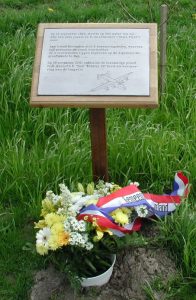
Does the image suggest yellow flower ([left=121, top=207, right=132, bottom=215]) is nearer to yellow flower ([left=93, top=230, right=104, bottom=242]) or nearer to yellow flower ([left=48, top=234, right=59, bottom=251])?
yellow flower ([left=93, top=230, right=104, bottom=242])

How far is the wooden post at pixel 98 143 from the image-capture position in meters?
3.18

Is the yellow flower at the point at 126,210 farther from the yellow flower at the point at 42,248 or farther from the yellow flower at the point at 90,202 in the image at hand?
the yellow flower at the point at 42,248

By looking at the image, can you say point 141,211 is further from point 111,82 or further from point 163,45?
point 163,45

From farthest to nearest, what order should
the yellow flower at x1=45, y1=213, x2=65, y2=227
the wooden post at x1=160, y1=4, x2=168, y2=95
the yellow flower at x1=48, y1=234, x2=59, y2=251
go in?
the wooden post at x1=160, y1=4, x2=168, y2=95
the yellow flower at x1=45, y1=213, x2=65, y2=227
the yellow flower at x1=48, y1=234, x2=59, y2=251

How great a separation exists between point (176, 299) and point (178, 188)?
0.69m

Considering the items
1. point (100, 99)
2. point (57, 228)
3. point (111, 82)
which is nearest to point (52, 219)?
point (57, 228)

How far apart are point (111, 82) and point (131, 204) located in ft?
2.17

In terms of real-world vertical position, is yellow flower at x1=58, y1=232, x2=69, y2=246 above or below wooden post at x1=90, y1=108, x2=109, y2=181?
below

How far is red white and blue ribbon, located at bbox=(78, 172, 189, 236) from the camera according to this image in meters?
2.95

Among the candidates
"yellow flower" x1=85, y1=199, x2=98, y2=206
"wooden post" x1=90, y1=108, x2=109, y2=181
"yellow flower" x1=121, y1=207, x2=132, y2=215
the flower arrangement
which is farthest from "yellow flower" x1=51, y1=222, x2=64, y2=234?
"wooden post" x1=90, y1=108, x2=109, y2=181

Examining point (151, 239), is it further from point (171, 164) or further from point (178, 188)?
point (171, 164)

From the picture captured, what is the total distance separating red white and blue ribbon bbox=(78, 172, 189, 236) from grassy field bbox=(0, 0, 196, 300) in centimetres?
11

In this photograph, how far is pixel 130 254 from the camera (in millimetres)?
3102

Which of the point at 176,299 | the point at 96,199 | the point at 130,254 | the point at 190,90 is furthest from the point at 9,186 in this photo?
the point at 190,90
